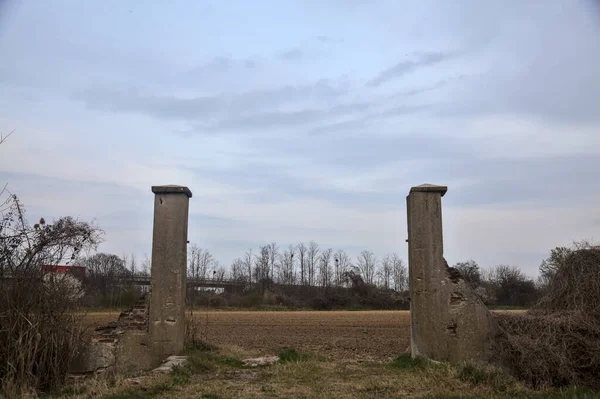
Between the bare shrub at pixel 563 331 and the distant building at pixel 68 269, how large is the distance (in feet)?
26.5

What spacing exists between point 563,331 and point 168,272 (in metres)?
7.34

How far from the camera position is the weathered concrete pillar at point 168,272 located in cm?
1067

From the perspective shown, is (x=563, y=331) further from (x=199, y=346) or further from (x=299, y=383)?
(x=199, y=346)

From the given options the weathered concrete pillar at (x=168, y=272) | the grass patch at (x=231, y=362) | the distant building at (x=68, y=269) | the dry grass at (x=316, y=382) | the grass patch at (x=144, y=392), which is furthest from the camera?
the grass patch at (x=231, y=362)

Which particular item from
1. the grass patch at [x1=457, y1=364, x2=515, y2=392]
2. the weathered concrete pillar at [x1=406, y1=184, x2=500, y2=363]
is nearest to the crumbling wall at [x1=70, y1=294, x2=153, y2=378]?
the weathered concrete pillar at [x1=406, y1=184, x2=500, y2=363]

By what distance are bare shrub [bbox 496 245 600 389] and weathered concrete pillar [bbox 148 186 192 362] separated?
629 cm

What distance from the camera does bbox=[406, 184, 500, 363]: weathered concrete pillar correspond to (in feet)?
34.0

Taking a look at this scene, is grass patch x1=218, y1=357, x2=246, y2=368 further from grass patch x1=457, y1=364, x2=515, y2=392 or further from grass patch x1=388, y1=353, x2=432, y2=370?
grass patch x1=457, y1=364, x2=515, y2=392

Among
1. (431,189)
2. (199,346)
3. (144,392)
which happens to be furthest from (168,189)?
(431,189)

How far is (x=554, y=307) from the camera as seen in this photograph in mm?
10359

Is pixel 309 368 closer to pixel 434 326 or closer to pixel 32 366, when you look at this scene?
pixel 434 326

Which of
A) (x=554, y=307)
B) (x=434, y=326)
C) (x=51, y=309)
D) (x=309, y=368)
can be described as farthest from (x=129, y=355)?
(x=554, y=307)

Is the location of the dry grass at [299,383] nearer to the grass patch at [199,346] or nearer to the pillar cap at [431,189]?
the grass patch at [199,346]

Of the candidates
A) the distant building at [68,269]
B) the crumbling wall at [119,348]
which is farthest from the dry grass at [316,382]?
the distant building at [68,269]
